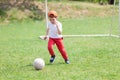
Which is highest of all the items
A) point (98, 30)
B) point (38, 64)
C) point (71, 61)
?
point (38, 64)

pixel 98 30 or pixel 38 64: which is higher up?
pixel 38 64

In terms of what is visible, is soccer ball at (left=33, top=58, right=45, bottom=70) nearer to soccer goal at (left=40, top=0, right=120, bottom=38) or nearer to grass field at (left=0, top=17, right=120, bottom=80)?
grass field at (left=0, top=17, right=120, bottom=80)

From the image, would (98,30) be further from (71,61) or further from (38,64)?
(38,64)

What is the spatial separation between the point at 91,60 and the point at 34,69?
191 cm

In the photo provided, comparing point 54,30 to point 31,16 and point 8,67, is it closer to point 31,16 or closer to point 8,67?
point 8,67

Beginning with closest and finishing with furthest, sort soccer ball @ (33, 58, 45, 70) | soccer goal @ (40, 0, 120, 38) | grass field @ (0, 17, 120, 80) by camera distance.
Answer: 1. grass field @ (0, 17, 120, 80)
2. soccer ball @ (33, 58, 45, 70)
3. soccer goal @ (40, 0, 120, 38)

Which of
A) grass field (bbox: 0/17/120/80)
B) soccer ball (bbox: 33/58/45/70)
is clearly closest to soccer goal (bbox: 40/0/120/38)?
grass field (bbox: 0/17/120/80)

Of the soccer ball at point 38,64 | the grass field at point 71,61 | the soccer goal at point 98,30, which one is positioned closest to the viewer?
the grass field at point 71,61

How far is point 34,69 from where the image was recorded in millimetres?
8625

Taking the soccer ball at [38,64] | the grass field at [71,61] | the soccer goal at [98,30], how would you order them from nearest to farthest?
the grass field at [71,61], the soccer ball at [38,64], the soccer goal at [98,30]

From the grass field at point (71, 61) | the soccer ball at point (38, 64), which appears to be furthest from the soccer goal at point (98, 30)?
the soccer ball at point (38, 64)

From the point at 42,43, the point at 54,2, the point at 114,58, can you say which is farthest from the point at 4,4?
the point at 114,58

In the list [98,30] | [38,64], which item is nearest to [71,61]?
[38,64]

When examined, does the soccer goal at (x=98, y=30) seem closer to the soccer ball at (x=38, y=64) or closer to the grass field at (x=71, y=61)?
the grass field at (x=71, y=61)
